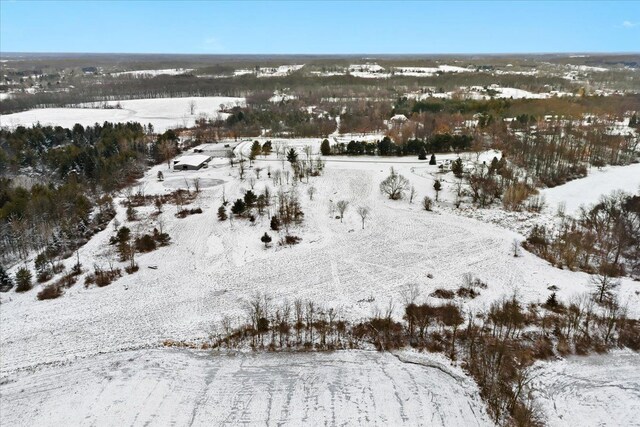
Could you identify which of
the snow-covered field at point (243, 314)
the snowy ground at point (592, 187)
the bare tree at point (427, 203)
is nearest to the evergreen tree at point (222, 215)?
the snow-covered field at point (243, 314)

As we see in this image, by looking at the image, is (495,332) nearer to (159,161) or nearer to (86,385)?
(86,385)

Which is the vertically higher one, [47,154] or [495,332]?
[47,154]

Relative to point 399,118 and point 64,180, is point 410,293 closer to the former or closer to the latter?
point 64,180

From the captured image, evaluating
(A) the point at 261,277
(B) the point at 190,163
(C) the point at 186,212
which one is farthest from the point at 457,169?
(B) the point at 190,163

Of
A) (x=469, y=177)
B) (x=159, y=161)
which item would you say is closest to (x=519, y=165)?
(x=469, y=177)

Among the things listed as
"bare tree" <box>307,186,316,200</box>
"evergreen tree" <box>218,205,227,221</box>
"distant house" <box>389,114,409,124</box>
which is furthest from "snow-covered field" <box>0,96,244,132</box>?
"evergreen tree" <box>218,205,227,221</box>

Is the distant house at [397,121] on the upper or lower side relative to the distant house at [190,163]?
upper

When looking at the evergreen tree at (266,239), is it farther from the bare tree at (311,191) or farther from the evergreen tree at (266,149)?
the evergreen tree at (266,149)
